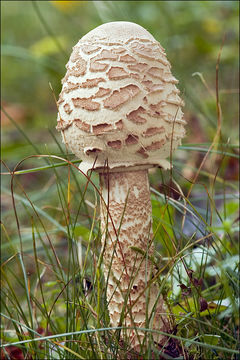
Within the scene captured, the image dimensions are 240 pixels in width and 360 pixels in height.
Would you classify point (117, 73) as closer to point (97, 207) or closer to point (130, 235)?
point (130, 235)

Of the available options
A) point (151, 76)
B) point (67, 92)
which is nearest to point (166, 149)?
point (151, 76)

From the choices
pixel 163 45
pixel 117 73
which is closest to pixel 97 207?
pixel 117 73

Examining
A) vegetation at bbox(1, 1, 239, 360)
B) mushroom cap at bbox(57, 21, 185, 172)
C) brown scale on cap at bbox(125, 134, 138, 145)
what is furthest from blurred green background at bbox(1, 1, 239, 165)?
brown scale on cap at bbox(125, 134, 138, 145)

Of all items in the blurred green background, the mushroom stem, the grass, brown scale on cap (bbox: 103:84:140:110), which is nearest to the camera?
the grass

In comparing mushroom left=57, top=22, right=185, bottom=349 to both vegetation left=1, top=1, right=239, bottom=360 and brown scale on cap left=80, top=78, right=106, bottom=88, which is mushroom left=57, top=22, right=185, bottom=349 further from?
vegetation left=1, top=1, right=239, bottom=360

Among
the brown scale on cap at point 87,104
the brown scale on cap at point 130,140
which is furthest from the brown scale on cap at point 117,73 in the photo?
the brown scale on cap at point 130,140

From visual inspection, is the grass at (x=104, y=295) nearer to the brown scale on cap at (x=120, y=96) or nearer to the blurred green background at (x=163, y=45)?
the brown scale on cap at (x=120, y=96)
